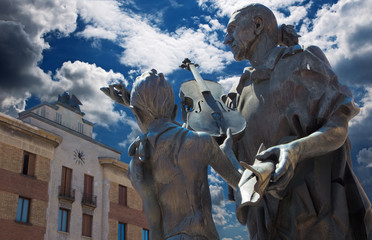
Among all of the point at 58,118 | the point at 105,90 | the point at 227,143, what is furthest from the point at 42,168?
the point at 227,143

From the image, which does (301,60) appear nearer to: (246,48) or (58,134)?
(246,48)

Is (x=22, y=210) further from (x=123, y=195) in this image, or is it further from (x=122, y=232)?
(x=123, y=195)

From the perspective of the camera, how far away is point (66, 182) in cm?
2122

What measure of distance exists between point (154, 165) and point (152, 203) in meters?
0.16

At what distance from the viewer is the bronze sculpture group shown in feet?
5.71

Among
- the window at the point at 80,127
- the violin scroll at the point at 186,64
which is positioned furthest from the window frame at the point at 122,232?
the violin scroll at the point at 186,64

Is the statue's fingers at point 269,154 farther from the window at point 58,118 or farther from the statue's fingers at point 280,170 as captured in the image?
the window at point 58,118

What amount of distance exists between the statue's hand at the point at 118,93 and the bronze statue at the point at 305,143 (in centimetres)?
61

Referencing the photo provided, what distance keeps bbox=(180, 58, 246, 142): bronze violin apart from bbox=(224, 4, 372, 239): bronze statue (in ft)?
0.34

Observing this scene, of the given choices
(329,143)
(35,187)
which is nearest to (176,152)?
(329,143)

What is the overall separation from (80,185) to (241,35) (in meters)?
20.7

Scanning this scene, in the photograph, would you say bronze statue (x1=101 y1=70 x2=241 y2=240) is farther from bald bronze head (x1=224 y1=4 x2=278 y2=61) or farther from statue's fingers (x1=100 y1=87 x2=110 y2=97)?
bald bronze head (x1=224 y1=4 x2=278 y2=61)

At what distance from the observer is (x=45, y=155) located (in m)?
20.2

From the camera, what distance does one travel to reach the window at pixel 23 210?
60.8 feet
